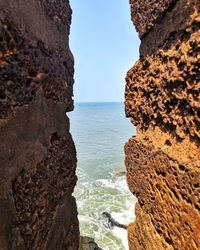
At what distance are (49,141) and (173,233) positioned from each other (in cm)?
113

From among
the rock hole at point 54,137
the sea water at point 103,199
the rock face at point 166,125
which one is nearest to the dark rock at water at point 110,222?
the sea water at point 103,199

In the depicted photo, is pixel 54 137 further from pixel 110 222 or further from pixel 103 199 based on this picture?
pixel 103 199

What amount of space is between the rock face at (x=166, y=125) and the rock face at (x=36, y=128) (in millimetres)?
632

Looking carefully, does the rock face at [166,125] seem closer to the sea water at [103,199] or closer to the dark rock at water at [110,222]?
the sea water at [103,199]

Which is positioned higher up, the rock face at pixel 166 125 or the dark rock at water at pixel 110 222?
the rock face at pixel 166 125

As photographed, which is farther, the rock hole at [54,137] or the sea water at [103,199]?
the sea water at [103,199]

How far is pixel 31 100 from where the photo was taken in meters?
1.98

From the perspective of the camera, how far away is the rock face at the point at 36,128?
1.67 meters

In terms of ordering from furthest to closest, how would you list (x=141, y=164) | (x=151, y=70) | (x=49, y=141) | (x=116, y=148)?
(x=116, y=148) < (x=49, y=141) < (x=141, y=164) < (x=151, y=70)

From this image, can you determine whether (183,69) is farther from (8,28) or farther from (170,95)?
(8,28)

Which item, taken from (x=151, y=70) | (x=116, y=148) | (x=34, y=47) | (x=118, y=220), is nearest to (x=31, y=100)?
(x=34, y=47)

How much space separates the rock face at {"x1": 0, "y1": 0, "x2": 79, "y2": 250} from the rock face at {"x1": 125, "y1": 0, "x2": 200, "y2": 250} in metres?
0.63

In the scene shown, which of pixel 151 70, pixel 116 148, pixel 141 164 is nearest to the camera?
pixel 151 70

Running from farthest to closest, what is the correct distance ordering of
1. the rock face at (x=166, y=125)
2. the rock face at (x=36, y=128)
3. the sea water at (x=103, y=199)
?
1. the sea water at (x=103, y=199)
2. the rock face at (x=36, y=128)
3. the rock face at (x=166, y=125)
